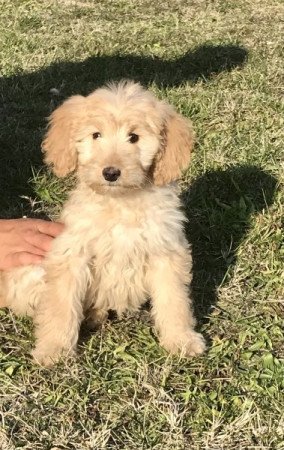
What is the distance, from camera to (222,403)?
300cm

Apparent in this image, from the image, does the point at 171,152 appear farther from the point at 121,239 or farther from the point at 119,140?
the point at 121,239

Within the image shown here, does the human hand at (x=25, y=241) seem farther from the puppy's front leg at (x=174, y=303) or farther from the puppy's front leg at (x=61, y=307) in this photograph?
the puppy's front leg at (x=174, y=303)

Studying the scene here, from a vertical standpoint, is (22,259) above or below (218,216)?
→ above

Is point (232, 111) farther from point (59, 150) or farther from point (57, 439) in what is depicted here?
point (57, 439)

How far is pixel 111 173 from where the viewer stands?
116 inches

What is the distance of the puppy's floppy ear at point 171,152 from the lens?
3.18 metres

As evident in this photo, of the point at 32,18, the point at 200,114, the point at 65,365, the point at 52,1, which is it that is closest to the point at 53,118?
the point at 65,365

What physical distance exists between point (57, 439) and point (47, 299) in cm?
68

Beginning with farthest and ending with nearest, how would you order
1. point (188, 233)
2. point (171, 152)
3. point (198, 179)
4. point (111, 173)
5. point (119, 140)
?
point (198, 179) < point (188, 233) < point (171, 152) < point (119, 140) < point (111, 173)

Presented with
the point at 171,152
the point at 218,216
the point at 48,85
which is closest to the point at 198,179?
the point at 218,216

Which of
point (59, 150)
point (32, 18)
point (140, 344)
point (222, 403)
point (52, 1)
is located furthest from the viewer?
point (52, 1)

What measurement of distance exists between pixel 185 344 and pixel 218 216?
A: 1.35 meters

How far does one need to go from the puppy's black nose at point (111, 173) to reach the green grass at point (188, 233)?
0.92 metres

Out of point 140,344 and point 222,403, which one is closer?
point 222,403
